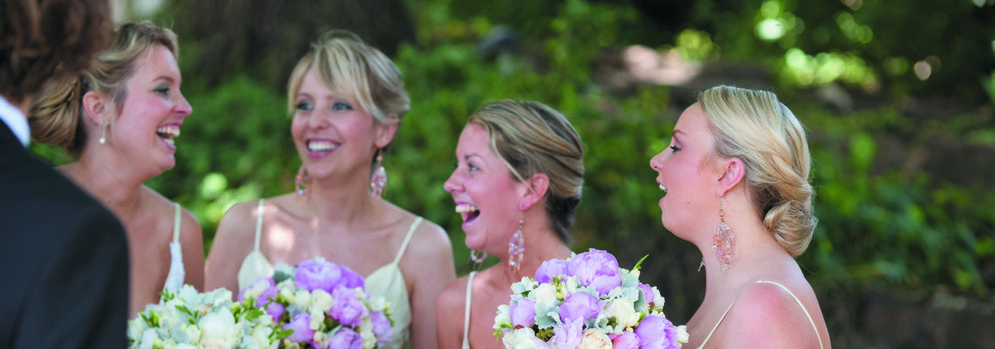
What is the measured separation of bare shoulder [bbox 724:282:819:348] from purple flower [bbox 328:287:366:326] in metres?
1.30

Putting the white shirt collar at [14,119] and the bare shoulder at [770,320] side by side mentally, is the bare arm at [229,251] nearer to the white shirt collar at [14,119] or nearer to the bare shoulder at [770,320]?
the bare shoulder at [770,320]

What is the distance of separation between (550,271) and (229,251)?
1974mm

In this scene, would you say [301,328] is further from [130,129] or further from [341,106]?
[341,106]

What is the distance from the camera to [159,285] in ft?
11.6

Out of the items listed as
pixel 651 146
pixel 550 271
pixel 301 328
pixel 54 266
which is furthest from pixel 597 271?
pixel 651 146

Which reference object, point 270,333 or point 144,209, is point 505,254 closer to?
point 270,333

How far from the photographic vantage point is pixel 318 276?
315 cm

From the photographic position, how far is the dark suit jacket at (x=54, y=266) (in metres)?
1.43

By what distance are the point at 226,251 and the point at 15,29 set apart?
8.42ft

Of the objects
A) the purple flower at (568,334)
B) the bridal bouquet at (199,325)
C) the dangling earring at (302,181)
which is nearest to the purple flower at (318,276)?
the bridal bouquet at (199,325)

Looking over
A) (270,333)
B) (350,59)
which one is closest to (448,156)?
(350,59)

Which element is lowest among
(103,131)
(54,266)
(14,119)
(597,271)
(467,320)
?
(467,320)

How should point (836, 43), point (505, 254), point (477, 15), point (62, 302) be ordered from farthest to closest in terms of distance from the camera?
point (477, 15)
point (836, 43)
point (505, 254)
point (62, 302)

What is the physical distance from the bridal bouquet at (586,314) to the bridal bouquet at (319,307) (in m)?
0.77
